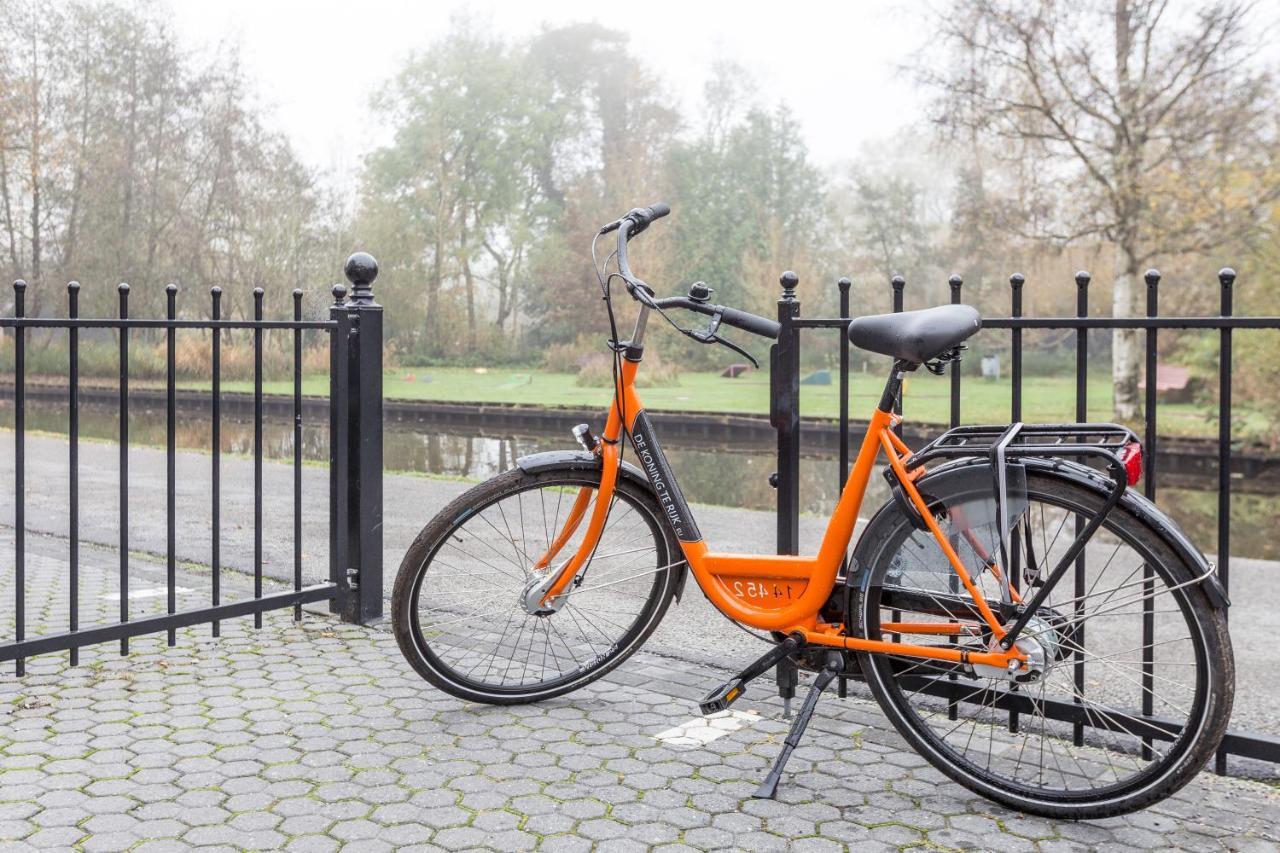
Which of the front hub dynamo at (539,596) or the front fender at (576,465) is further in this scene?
the front hub dynamo at (539,596)

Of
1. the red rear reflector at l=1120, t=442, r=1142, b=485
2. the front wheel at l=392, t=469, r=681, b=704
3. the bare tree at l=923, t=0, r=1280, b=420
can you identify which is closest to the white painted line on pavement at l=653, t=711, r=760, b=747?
the front wheel at l=392, t=469, r=681, b=704

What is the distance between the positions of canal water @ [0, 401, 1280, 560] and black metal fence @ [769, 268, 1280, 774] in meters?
7.58

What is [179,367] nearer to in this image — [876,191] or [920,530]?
[876,191]

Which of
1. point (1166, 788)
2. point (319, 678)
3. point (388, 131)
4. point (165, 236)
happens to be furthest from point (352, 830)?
point (388, 131)

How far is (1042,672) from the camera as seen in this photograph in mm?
2939

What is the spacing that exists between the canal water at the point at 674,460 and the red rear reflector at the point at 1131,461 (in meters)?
8.11

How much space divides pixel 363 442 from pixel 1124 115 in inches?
780

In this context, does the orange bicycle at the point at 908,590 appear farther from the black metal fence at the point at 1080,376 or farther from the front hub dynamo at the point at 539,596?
the black metal fence at the point at 1080,376

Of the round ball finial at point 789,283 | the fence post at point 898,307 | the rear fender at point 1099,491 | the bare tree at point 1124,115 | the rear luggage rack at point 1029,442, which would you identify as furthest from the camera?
the bare tree at point 1124,115

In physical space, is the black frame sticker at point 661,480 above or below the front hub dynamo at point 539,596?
above

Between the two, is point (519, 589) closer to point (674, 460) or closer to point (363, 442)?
point (363, 442)

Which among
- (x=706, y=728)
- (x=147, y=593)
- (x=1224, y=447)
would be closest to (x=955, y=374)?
(x=1224, y=447)

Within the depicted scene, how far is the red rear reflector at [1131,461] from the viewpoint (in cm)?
273

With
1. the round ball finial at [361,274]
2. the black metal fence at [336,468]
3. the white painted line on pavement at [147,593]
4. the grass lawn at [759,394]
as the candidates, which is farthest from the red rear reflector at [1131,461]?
the grass lawn at [759,394]
